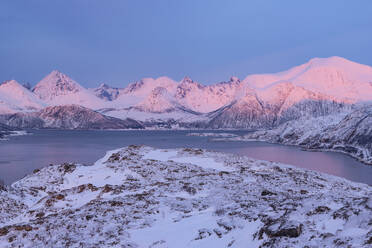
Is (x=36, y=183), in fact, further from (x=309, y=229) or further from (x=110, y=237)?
(x=309, y=229)

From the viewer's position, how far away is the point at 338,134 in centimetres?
11688

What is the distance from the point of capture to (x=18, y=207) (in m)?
24.5

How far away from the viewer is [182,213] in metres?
18.1

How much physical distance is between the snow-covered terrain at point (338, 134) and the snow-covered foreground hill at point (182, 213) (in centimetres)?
6878

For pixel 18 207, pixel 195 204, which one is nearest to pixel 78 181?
pixel 18 207

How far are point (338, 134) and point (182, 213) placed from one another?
373 feet

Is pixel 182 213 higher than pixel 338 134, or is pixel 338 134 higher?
pixel 338 134

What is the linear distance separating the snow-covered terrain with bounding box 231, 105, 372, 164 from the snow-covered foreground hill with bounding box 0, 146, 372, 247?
6878 centimetres

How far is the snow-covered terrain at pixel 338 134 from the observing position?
9861cm

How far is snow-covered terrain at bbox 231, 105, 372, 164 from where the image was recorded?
98.6 metres

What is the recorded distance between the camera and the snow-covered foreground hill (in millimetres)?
11422

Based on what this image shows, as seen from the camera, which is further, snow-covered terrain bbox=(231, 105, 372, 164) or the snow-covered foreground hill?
snow-covered terrain bbox=(231, 105, 372, 164)

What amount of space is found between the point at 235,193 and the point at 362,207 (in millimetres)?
11296

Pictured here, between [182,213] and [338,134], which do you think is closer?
[182,213]
